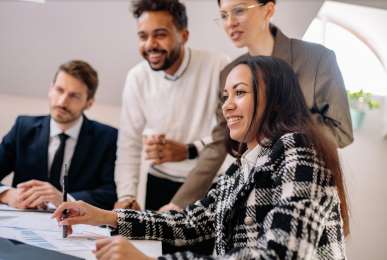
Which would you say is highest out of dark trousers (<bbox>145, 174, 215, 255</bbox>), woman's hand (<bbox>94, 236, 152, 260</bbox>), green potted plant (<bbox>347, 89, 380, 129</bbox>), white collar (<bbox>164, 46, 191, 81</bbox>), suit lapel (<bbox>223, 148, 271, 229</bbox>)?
white collar (<bbox>164, 46, 191, 81</bbox>)

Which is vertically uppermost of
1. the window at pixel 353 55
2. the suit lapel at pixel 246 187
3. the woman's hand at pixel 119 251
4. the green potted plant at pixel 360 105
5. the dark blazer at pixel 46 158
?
the window at pixel 353 55

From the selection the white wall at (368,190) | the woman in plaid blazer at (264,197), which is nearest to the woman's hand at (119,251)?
the woman in plaid blazer at (264,197)

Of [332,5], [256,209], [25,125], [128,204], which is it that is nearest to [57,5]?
[25,125]

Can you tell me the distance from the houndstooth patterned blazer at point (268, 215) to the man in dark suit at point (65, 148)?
2.58 ft

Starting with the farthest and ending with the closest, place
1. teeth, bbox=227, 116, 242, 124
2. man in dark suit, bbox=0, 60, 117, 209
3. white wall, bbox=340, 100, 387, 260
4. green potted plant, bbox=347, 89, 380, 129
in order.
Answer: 1. green potted plant, bbox=347, 89, 380, 129
2. white wall, bbox=340, 100, 387, 260
3. man in dark suit, bbox=0, 60, 117, 209
4. teeth, bbox=227, 116, 242, 124

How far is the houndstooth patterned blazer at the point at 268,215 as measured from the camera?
901mm

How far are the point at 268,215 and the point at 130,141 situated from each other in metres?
1.48

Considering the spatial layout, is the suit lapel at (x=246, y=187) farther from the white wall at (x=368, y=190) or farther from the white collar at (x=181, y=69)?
the white wall at (x=368, y=190)

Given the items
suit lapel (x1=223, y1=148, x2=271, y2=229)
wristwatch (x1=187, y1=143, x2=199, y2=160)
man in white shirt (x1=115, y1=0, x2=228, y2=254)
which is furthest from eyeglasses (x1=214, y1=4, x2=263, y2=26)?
suit lapel (x1=223, y1=148, x2=271, y2=229)

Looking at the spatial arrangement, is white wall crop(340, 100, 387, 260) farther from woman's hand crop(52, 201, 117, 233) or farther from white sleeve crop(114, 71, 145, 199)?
woman's hand crop(52, 201, 117, 233)

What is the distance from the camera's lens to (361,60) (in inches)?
127

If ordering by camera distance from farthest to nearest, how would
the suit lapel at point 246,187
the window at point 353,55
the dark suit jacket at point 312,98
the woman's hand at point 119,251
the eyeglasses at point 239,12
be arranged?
the window at point 353,55 < the eyeglasses at point 239,12 < the dark suit jacket at point 312,98 < the suit lapel at point 246,187 < the woman's hand at point 119,251

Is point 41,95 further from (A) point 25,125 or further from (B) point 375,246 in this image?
(B) point 375,246

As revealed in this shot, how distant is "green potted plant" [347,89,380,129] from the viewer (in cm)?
290
